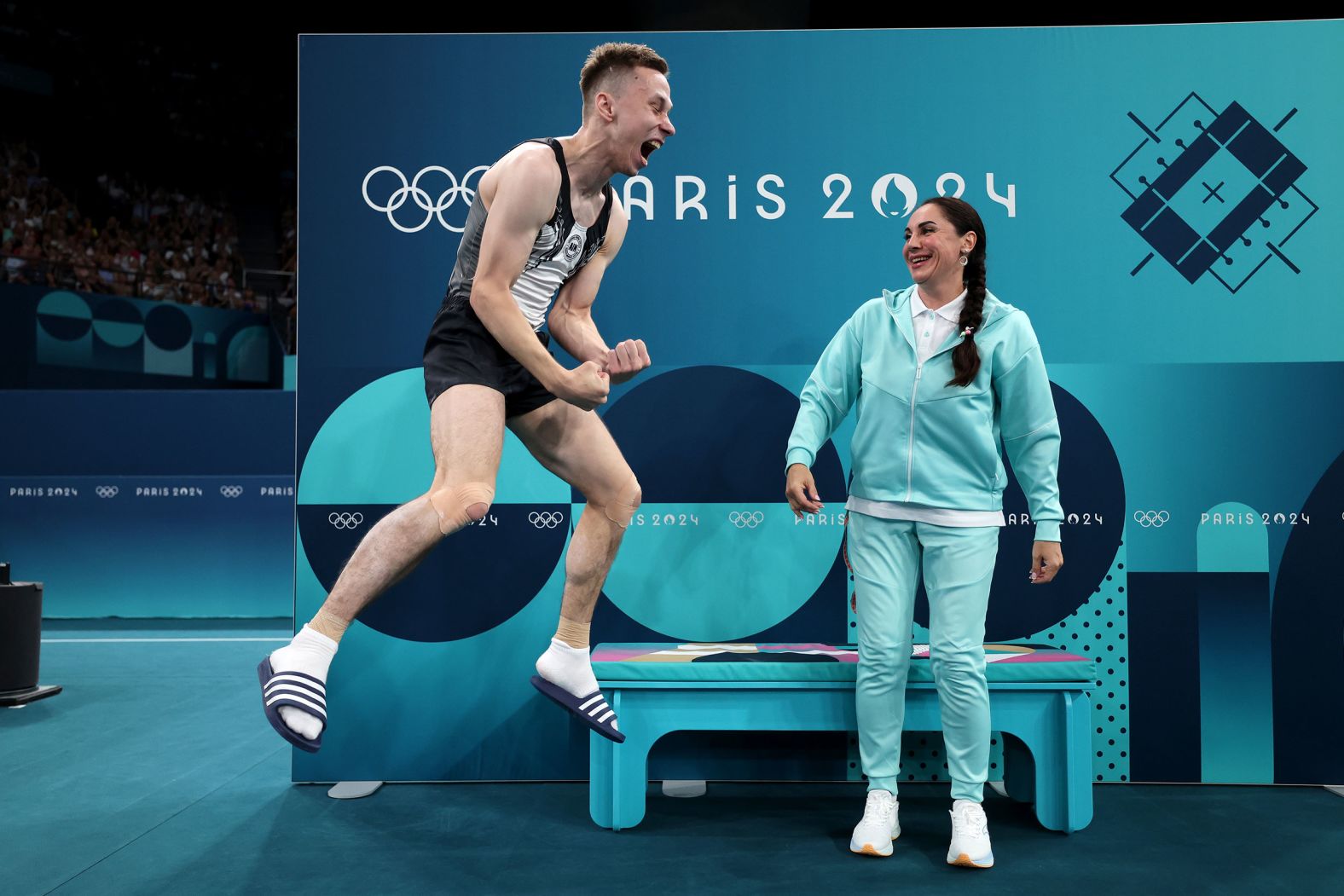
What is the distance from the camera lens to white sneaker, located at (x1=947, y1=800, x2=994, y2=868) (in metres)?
2.75

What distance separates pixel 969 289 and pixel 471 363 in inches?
57.9

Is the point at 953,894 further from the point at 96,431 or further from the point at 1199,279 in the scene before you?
the point at 96,431

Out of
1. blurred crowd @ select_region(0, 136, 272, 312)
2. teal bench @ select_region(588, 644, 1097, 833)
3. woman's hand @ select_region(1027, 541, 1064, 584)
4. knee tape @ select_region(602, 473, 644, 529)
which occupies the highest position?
blurred crowd @ select_region(0, 136, 272, 312)

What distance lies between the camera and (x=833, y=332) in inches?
145

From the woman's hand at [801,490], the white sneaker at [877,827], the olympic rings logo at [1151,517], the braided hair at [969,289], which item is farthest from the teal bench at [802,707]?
the braided hair at [969,289]

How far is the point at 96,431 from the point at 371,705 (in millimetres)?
5432

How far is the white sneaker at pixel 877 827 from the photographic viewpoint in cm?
284

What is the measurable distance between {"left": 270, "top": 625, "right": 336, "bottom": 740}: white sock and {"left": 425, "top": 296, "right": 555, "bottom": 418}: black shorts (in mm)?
607

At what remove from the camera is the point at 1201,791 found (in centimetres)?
354

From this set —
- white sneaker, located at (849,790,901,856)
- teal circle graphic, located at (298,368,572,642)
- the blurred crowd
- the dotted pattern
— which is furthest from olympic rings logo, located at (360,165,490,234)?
the blurred crowd

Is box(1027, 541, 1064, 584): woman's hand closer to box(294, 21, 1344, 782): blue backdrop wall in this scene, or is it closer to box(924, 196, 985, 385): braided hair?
box(924, 196, 985, 385): braided hair

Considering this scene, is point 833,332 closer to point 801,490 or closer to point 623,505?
point 801,490

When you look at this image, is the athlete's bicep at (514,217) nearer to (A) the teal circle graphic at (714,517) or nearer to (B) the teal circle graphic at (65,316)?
(A) the teal circle graphic at (714,517)

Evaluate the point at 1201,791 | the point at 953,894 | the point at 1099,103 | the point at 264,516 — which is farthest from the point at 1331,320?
the point at 264,516
